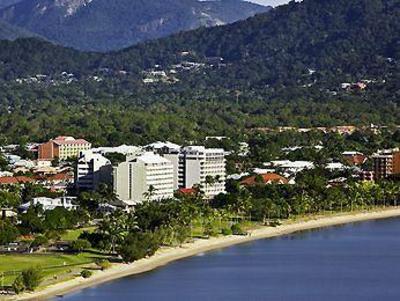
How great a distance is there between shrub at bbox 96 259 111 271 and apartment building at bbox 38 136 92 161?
37198mm

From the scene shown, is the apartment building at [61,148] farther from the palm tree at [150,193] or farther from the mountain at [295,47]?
the mountain at [295,47]

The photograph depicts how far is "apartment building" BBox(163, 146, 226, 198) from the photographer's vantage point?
220ft

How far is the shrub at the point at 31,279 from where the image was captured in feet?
131

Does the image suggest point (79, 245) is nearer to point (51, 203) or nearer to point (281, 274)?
point (281, 274)

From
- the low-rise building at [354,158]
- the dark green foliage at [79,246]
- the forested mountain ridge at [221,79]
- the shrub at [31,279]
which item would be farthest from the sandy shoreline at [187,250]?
the forested mountain ridge at [221,79]

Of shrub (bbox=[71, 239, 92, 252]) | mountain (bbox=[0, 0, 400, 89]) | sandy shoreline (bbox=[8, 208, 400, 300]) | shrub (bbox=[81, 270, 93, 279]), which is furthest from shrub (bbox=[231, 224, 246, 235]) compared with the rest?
mountain (bbox=[0, 0, 400, 89])

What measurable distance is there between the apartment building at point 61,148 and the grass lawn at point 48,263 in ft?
120

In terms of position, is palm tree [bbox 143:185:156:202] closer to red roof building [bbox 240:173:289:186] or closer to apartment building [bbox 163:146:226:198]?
apartment building [bbox 163:146:226:198]

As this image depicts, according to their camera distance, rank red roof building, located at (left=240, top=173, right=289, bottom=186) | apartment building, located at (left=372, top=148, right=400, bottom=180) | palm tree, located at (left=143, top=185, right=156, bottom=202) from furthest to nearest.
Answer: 1. apartment building, located at (left=372, top=148, right=400, bottom=180)
2. red roof building, located at (left=240, top=173, right=289, bottom=186)
3. palm tree, located at (left=143, top=185, right=156, bottom=202)

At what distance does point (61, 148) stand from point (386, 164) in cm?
1802

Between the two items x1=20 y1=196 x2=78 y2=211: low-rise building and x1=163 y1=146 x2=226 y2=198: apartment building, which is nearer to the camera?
x1=20 y1=196 x2=78 y2=211: low-rise building

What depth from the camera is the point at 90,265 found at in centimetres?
4512

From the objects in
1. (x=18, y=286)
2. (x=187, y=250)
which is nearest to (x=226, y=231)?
(x=187, y=250)

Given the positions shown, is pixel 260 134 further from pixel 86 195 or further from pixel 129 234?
pixel 129 234
